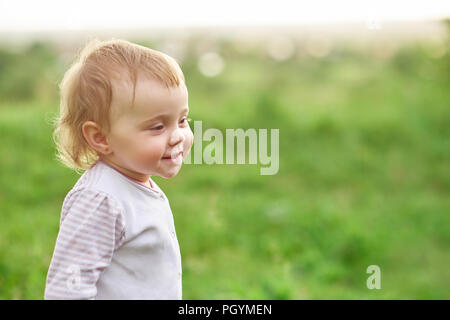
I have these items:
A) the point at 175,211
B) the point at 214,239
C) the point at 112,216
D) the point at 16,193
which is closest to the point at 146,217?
the point at 112,216

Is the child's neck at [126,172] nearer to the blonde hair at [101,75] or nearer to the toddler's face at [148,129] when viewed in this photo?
the toddler's face at [148,129]

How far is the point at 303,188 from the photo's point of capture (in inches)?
220

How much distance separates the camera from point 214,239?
4289 millimetres

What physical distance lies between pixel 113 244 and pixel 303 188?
4134 millimetres

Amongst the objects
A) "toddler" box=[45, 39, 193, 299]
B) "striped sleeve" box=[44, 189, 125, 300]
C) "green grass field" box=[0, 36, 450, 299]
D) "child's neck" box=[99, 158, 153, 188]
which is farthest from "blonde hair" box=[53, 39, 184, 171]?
"green grass field" box=[0, 36, 450, 299]

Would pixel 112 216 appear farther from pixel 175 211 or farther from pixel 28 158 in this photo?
pixel 28 158

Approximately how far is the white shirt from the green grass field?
1.45 metres

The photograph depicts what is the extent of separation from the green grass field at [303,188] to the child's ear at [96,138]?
153cm

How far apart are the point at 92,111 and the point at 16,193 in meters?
3.29

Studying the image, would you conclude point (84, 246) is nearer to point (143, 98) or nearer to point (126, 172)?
point (126, 172)

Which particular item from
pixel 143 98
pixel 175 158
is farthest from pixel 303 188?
pixel 143 98

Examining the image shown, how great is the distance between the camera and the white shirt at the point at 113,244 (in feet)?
5.16
